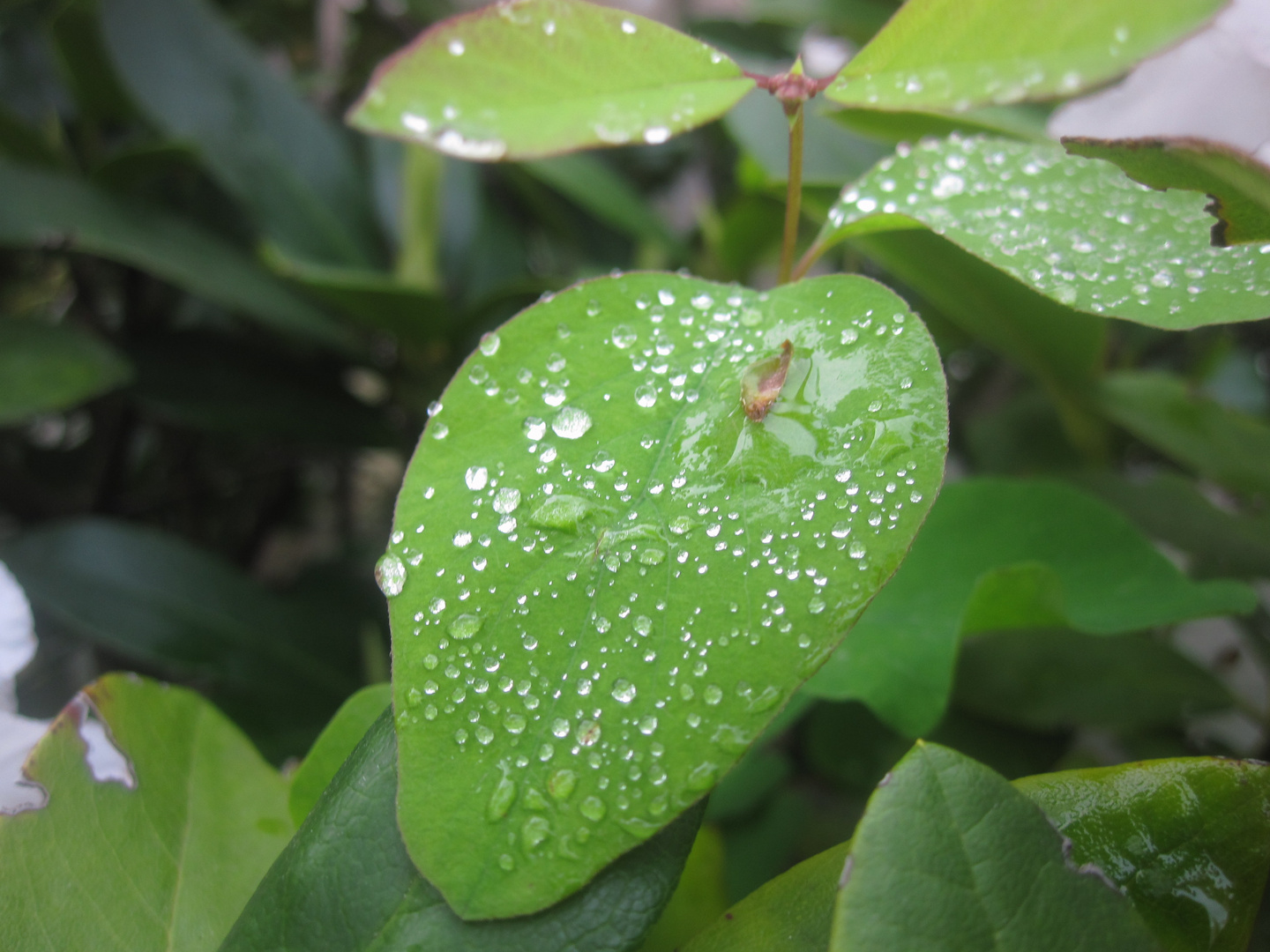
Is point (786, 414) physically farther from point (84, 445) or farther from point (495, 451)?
point (84, 445)

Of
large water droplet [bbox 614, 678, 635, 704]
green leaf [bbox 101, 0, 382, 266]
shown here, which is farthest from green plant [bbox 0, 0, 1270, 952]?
green leaf [bbox 101, 0, 382, 266]

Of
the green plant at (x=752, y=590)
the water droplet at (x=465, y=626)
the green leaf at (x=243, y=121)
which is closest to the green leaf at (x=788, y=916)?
the green plant at (x=752, y=590)

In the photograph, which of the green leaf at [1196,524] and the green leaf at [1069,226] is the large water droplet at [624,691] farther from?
the green leaf at [1196,524]

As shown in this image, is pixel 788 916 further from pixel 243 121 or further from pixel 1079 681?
pixel 243 121

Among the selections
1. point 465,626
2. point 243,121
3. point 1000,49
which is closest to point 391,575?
point 465,626

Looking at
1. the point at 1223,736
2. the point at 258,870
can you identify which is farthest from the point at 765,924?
the point at 1223,736

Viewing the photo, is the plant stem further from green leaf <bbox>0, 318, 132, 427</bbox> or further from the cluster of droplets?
green leaf <bbox>0, 318, 132, 427</bbox>

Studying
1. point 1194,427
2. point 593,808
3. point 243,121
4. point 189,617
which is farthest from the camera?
point 243,121
